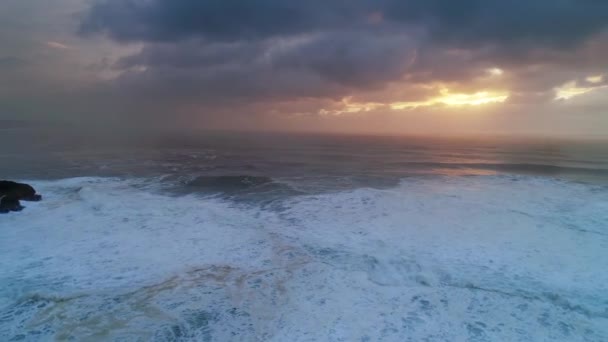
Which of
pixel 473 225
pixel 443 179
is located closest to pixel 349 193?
pixel 473 225

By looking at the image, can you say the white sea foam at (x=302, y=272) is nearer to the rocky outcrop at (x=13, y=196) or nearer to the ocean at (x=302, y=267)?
the ocean at (x=302, y=267)

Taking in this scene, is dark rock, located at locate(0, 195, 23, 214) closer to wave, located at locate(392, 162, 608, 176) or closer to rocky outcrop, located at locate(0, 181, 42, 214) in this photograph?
rocky outcrop, located at locate(0, 181, 42, 214)

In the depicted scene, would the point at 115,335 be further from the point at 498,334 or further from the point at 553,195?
the point at 553,195

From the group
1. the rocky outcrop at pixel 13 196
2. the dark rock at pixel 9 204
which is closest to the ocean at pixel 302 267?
the dark rock at pixel 9 204

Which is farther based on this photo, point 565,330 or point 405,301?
point 405,301

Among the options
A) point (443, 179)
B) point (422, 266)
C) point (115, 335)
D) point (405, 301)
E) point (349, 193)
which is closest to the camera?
point (115, 335)

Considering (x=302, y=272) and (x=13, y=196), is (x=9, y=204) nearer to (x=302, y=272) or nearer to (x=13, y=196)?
(x=13, y=196)

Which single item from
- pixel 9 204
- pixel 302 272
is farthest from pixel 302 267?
pixel 9 204
